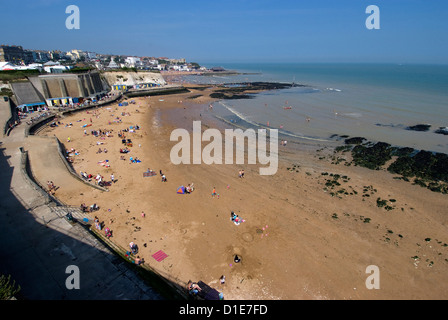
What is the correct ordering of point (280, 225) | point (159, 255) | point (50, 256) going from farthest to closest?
point (280, 225) → point (159, 255) → point (50, 256)

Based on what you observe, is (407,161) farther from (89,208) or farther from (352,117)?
(89,208)

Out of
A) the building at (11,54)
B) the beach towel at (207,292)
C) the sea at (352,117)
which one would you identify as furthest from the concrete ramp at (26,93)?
the building at (11,54)

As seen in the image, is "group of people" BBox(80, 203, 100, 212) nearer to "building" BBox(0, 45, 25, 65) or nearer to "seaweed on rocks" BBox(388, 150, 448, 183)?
"seaweed on rocks" BBox(388, 150, 448, 183)

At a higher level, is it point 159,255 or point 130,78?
point 130,78

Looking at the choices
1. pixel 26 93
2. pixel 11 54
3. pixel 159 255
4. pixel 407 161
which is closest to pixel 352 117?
pixel 407 161

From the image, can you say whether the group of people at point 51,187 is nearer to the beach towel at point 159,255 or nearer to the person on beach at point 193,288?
the beach towel at point 159,255

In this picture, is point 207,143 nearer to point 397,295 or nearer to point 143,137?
point 143,137
